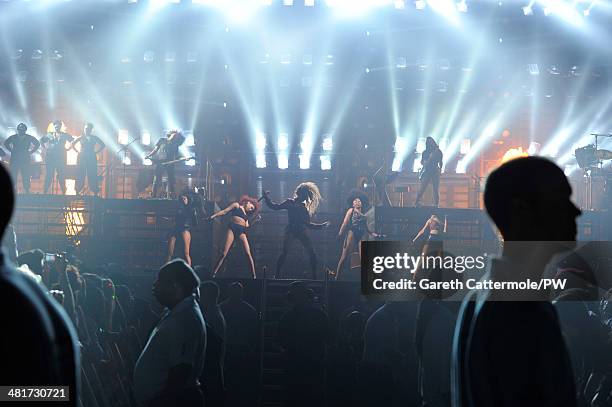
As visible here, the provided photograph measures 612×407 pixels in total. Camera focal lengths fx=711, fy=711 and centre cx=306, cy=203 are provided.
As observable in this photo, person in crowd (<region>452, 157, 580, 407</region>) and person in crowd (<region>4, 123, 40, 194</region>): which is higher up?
person in crowd (<region>4, 123, 40, 194</region>)

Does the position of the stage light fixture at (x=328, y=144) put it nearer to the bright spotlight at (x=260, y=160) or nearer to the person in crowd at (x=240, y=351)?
the bright spotlight at (x=260, y=160)

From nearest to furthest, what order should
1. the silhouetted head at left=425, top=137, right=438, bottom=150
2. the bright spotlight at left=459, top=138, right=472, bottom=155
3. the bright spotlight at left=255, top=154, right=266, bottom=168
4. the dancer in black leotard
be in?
the dancer in black leotard → the silhouetted head at left=425, top=137, right=438, bottom=150 → the bright spotlight at left=255, top=154, right=266, bottom=168 → the bright spotlight at left=459, top=138, right=472, bottom=155

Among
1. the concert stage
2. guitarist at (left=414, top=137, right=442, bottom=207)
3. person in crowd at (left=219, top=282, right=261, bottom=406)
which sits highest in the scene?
guitarist at (left=414, top=137, right=442, bottom=207)

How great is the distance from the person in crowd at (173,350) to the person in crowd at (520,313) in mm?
2973

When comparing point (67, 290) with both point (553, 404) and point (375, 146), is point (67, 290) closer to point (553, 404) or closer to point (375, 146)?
point (553, 404)

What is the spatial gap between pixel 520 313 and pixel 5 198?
1.37 metres

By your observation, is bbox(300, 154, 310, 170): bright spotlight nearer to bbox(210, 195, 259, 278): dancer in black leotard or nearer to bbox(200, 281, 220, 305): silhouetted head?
bbox(210, 195, 259, 278): dancer in black leotard

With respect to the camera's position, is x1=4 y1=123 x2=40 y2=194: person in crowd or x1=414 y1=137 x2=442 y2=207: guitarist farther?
x1=414 y1=137 x2=442 y2=207: guitarist

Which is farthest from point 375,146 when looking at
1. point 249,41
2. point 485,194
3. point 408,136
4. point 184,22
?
point 485,194

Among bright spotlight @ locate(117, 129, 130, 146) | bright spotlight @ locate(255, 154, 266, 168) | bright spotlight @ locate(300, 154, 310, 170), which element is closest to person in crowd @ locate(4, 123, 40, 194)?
bright spotlight @ locate(117, 129, 130, 146)

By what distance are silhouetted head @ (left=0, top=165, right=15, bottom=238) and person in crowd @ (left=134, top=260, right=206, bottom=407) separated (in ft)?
10.2

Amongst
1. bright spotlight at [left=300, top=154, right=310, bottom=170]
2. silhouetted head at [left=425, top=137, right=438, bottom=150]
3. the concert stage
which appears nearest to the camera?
the concert stage

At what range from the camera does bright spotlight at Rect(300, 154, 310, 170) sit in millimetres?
24547

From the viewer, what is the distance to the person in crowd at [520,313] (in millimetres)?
1875
